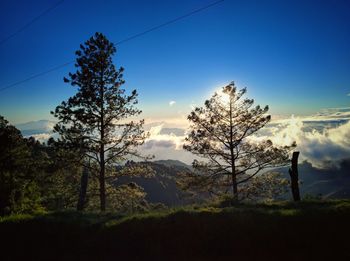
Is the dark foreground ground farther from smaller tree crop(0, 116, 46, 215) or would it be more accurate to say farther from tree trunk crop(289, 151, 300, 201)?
smaller tree crop(0, 116, 46, 215)

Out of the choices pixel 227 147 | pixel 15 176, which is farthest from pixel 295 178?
pixel 15 176

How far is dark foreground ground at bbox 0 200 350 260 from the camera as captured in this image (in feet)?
22.1

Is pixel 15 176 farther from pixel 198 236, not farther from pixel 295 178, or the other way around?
pixel 295 178

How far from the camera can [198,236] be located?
7.87m

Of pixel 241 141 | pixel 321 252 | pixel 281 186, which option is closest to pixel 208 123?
pixel 241 141

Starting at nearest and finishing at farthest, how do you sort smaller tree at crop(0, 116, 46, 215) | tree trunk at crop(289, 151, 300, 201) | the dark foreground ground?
1. the dark foreground ground
2. tree trunk at crop(289, 151, 300, 201)
3. smaller tree at crop(0, 116, 46, 215)

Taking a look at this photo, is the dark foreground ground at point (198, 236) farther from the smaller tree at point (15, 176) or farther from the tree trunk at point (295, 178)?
the smaller tree at point (15, 176)

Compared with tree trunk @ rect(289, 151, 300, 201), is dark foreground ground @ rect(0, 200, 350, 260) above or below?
below

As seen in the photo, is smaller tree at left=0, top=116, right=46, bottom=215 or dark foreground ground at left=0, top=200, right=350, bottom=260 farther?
smaller tree at left=0, top=116, right=46, bottom=215

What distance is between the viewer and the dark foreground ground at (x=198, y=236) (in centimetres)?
673

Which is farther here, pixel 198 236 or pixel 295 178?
pixel 295 178

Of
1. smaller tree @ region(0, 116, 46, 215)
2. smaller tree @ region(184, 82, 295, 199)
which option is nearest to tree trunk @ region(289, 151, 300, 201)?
smaller tree @ region(184, 82, 295, 199)

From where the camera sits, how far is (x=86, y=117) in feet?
61.6

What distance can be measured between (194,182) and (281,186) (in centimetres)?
636
